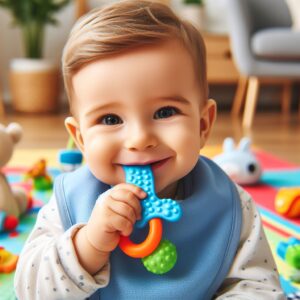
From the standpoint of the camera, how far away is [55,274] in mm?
533

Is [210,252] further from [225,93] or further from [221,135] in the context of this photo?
[225,93]

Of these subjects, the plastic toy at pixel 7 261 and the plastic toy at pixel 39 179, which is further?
the plastic toy at pixel 39 179

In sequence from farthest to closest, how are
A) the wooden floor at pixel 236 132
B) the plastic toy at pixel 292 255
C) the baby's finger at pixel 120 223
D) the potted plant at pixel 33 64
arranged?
the potted plant at pixel 33 64, the wooden floor at pixel 236 132, the plastic toy at pixel 292 255, the baby's finger at pixel 120 223

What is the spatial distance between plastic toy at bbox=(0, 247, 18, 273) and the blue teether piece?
39cm

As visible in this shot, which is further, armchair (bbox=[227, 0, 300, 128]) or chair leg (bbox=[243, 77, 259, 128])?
chair leg (bbox=[243, 77, 259, 128])

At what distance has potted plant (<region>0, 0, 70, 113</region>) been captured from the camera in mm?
2861

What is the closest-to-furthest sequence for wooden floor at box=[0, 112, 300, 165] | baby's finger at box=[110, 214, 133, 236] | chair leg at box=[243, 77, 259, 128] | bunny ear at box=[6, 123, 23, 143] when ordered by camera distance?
baby's finger at box=[110, 214, 133, 236], bunny ear at box=[6, 123, 23, 143], wooden floor at box=[0, 112, 300, 165], chair leg at box=[243, 77, 259, 128]

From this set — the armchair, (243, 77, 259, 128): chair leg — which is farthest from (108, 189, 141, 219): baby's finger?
(243, 77, 259, 128): chair leg

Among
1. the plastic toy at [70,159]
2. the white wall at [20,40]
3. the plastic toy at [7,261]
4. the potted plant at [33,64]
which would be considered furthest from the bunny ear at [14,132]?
the white wall at [20,40]

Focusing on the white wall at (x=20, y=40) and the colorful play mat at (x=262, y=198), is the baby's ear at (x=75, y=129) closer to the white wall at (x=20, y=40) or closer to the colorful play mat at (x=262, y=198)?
the colorful play mat at (x=262, y=198)

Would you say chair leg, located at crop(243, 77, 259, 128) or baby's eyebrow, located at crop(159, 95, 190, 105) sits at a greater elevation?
baby's eyebrow, located at crop(159, 95, 190, 105)

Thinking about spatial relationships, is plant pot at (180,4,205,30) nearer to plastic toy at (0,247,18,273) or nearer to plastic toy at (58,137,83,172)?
plastic toy at (58,137,83,172)

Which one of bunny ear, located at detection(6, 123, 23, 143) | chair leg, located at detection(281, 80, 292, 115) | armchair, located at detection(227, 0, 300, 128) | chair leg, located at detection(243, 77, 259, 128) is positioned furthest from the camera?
chair leg, located at detection(281, 80, 292, 115)

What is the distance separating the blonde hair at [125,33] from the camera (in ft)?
1.66
